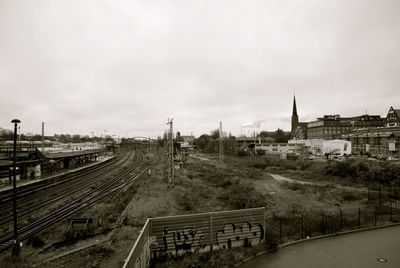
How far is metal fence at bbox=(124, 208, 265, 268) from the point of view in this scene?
12.6 metres

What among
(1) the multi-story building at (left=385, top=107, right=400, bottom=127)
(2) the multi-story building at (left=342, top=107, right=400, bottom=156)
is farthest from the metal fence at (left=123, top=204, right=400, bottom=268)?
(1) the multi-story building at (left=385, top=107, right=400, bottom=127)

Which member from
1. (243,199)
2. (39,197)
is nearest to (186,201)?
(243,199)

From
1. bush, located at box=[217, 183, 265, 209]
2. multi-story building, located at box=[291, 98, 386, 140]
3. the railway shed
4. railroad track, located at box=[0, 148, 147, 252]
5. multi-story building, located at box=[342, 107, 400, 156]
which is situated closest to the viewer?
railroad track, located at box=[0, 148, 147, 252]

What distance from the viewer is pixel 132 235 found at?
15.4 meters

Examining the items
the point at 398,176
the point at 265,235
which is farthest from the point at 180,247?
the point at 398,176

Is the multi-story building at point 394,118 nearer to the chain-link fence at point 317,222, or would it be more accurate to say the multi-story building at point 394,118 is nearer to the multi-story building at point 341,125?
the multi-story building at point 341,125

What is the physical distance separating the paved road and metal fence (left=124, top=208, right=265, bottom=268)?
1.88 meters

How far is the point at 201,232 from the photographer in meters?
13.2

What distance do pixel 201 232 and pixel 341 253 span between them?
26.5 feet

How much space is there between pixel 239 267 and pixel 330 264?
4745mm

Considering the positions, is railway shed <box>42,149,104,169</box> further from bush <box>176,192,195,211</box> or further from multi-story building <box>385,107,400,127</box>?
multi-story building <box>385,107,400,127</box>

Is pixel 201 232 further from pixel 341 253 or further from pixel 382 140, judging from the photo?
pixel 382 140

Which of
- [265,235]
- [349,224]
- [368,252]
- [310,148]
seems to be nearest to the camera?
[368,252]

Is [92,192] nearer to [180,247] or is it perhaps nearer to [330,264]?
[180,247]
